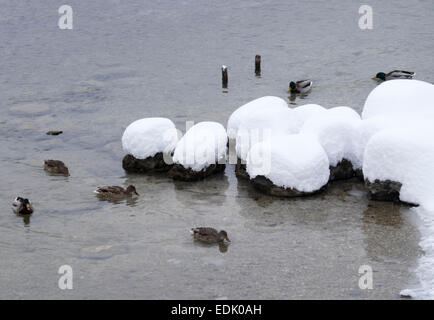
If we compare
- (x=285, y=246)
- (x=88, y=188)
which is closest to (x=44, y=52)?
(x=88, y=188)

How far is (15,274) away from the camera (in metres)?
12.2

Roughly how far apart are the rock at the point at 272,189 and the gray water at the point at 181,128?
0.21 m

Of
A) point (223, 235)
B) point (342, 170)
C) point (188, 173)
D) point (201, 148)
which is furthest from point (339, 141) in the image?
point (223, 235)

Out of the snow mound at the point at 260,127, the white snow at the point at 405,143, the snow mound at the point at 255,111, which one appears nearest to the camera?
the white snow at the point at 405,143

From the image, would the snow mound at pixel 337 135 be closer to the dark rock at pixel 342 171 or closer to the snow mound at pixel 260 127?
the dark rock at pixel 342 171

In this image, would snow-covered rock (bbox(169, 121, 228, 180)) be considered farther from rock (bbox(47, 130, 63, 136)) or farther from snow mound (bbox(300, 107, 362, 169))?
rock (bbox(47, 130, 63, 136))

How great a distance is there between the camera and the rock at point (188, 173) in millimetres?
16828

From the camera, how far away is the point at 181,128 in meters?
21.3

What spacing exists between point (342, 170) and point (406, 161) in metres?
2.14
